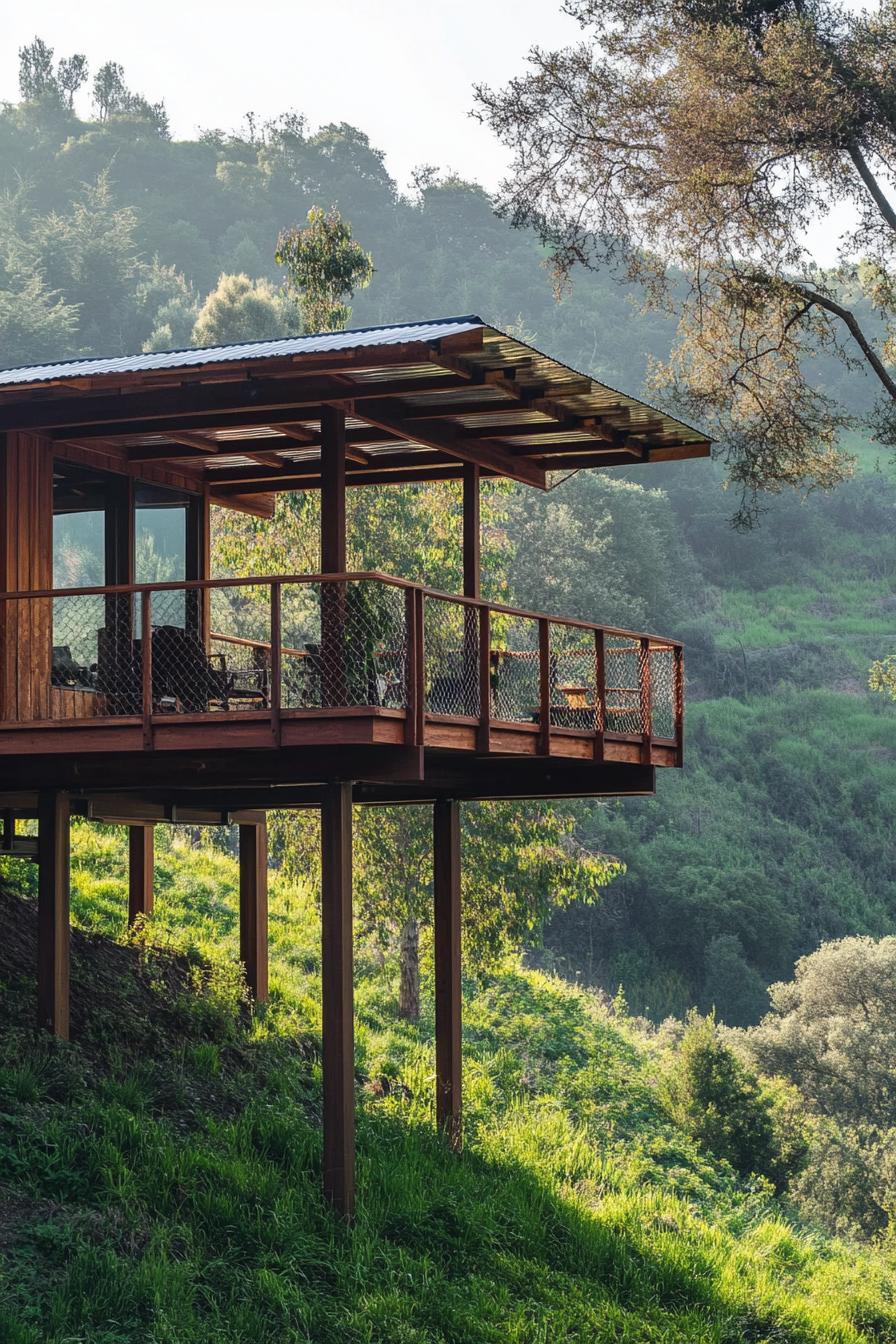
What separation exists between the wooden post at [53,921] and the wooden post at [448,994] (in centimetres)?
356

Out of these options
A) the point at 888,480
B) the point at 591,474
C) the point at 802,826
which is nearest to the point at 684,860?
the point at 802,826

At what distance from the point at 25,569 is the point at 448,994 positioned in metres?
5.74

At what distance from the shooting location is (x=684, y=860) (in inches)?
1836

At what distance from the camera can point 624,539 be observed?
184 ft

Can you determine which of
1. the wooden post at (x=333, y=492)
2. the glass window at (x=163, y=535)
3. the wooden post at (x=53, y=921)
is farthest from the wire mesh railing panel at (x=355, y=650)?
the glass window at (x=163, y=535)

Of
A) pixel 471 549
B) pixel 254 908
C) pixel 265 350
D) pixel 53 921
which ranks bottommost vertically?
pixel 254 908

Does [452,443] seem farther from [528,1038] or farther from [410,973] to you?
[528,1038]

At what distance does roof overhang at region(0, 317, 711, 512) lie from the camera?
1364 centimetres

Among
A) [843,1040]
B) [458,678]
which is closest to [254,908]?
[458,678]

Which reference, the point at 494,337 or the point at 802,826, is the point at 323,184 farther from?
the point at 494,337

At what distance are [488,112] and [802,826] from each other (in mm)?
31164

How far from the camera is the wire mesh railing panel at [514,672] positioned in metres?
16.8

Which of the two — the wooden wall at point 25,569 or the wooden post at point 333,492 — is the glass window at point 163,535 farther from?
the wooden post at point 333,492

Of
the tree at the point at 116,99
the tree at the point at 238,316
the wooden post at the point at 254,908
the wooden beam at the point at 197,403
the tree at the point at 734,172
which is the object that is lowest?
the wooden post at the point at 254,908
